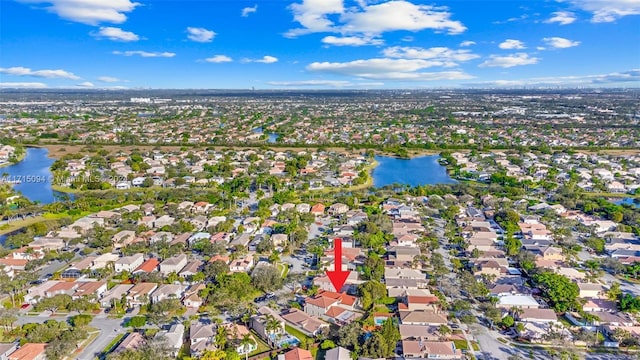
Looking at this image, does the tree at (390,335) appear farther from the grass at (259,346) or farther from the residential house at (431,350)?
the grass at (259,346)

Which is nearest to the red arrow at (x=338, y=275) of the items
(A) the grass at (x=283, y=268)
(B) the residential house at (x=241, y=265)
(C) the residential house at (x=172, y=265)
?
(A) the grass at (x=283, y=268)

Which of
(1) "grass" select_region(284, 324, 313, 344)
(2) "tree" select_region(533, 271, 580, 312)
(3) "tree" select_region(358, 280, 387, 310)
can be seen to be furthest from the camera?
(3) "tree" select_region(358, 280, 387, 310)

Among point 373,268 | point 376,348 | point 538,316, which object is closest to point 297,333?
point 376,348

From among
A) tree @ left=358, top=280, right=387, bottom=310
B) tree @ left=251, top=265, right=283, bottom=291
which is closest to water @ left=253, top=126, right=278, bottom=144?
tree @ left=251, top=265, right=283, bottom=291

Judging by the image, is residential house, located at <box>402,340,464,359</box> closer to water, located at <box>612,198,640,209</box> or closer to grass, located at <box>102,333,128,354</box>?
grass, located at <box>102,333,128,354</box>

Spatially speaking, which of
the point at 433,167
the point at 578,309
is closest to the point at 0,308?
the point at 578,309
